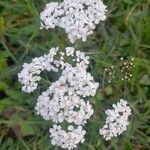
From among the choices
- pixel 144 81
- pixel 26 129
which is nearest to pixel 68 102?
pixel 26 129

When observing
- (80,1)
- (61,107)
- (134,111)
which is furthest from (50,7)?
(134,111)

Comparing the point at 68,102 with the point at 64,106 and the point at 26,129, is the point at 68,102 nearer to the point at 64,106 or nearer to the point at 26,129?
the point at 64,106

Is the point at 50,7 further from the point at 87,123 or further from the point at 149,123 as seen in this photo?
the point at 149,123

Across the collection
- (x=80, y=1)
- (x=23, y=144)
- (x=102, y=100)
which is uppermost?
(x=80, y=1)

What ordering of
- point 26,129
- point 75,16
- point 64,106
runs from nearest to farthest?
point 64,106, point 75,16, point 26,129

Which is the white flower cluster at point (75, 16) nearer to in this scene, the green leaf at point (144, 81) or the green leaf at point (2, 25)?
the green leaf at point (2, 25)

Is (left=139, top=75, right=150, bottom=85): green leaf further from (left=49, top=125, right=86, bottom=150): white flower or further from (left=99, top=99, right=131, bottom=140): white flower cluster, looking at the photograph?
(left=49, top=125, right=86, bottom=150): white flower

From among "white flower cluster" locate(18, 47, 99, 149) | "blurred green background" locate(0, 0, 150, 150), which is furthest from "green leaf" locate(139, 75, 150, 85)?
"white flower cluster" locate(18, 47, 99, 149)
